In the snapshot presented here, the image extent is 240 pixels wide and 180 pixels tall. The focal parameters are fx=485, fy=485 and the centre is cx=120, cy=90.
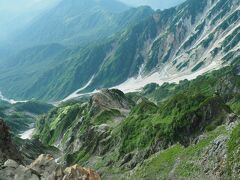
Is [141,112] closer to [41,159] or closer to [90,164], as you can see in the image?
[90,164]

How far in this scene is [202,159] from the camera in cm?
9962

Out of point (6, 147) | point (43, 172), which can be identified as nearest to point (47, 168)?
point (43, 172)

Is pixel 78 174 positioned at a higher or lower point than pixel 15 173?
lower

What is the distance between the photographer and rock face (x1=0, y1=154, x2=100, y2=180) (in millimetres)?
82312

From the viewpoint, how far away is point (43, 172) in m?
89.2

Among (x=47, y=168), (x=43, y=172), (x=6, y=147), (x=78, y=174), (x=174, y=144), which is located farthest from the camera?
(x=174, y=144)

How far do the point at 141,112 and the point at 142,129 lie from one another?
107 feet

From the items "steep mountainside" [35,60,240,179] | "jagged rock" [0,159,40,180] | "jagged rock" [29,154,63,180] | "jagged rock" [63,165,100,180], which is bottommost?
"steep mountainside" [35,60,240,179]

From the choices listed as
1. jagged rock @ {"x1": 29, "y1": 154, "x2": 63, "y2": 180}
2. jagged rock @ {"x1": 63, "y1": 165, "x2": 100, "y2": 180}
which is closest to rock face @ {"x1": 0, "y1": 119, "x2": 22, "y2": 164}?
jagged rock @ {"x1": 29, "y1": 154, "x2": 63, "y2": 180}

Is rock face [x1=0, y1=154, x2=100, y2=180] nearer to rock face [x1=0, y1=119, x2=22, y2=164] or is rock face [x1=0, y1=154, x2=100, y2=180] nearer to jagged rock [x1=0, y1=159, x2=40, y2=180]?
jagged rock [x1=0, y1=159, x2=40, y2=180]

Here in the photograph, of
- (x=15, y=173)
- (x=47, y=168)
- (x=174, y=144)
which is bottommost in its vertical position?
(x=174, y=144)

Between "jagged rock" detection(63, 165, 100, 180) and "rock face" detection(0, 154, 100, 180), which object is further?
"jagged rock" detection(63, 165, 100, 180)

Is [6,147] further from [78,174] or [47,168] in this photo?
[78,174]

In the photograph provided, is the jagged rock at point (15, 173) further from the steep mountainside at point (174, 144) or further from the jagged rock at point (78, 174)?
the steep mountainside at point (174, 144)
